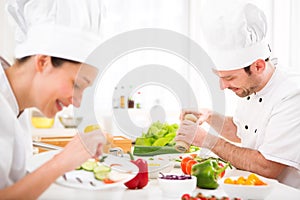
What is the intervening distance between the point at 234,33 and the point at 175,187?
0.49m

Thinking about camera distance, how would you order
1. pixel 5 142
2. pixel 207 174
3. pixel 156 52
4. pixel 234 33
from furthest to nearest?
pixel 234 33
pixel 207 174
pixel 156 52
pixel 5 142

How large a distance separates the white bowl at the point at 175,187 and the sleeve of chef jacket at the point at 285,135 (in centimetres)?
38

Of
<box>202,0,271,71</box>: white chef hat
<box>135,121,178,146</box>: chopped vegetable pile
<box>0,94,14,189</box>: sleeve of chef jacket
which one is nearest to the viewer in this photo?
<box>0,94,14,189</box>: sleeve of chef jacket

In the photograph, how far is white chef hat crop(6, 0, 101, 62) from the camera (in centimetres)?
68

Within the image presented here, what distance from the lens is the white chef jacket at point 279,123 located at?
1.22m

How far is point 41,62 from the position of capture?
69 centimetres

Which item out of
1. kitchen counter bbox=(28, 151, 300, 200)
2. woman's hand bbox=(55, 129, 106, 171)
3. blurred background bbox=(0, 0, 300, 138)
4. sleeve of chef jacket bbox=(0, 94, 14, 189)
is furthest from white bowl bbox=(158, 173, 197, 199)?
sleeve of chef jacket bbox=(0, 94, 14, 189)

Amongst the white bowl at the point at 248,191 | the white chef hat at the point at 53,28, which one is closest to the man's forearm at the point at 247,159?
the white bowl at the point at 248,191

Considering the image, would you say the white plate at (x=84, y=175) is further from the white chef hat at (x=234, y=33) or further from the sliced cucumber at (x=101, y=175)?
the white chef hat at (x=234, y=33)

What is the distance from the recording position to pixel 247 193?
0.92 meters

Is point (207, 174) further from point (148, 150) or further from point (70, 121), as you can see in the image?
point (70, 121)

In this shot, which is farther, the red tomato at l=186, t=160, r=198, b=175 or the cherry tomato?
the red tomato at l=186, t=160, r=198, b=175

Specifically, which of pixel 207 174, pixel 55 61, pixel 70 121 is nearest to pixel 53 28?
pixel 55 61

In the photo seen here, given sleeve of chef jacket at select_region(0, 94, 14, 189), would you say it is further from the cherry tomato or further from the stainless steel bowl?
the cherry tomato
